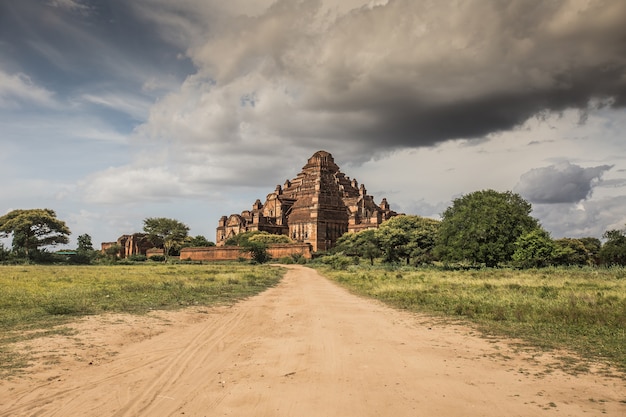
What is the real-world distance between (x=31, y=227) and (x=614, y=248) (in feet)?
287

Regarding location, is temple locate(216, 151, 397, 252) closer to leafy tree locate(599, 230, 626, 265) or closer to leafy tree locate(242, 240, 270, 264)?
leafy tree locate(242, 240, 270, 264)

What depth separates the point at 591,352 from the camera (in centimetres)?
977

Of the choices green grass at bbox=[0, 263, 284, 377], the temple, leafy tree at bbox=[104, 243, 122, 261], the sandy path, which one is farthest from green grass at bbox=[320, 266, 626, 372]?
leafy tree at bbox=[104, 243, 122, 261]

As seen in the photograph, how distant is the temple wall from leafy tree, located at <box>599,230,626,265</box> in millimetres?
43613

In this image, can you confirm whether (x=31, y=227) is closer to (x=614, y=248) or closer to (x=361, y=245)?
(x=361, y=245)

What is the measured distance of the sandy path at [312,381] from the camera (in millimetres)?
6355

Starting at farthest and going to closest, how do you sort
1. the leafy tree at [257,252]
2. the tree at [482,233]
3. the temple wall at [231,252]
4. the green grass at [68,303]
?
the temple wall at [231,252]
the leafy tree at [257,252]
the tree at [482,233]
the green grass at [68,303]

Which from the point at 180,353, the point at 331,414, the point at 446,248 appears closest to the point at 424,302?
the point at 180,353

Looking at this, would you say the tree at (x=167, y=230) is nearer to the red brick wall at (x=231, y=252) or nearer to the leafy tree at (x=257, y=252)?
the red brick wall at (x=231, y=252)

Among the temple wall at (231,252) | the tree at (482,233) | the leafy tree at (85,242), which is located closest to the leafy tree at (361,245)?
the temple wall at (231,252)

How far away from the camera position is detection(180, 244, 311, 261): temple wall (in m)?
75.3

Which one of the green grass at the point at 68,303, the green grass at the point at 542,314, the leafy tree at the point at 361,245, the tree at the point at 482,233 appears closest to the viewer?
the green grass at the point at 542,314

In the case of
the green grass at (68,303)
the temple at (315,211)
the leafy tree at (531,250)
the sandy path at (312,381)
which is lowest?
the sandy path at (312,381)

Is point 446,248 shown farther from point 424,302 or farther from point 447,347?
point 447,347
